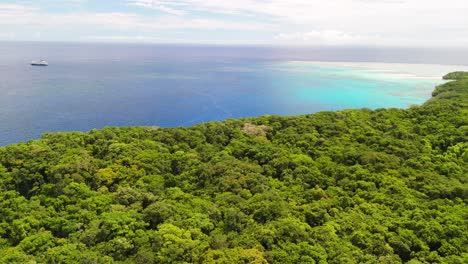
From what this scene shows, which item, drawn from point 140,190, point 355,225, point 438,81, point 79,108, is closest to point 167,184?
point 140,190

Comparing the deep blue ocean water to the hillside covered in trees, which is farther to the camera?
the deep blue ocean water

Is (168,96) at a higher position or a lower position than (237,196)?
higher

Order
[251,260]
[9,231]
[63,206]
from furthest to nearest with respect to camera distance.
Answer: [63,206] < [9,231] < [251,260]

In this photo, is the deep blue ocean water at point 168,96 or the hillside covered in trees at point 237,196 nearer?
the hillside covered in trees at point 237,196

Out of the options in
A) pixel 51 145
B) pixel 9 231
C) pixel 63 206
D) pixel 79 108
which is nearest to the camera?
pixel 9 231

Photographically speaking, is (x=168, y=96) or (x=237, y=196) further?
(x=168, y=96)

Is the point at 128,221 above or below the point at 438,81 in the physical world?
below

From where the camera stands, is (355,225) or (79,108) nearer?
(355,225)

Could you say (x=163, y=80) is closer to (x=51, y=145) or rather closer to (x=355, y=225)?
(x=51, y=145)
